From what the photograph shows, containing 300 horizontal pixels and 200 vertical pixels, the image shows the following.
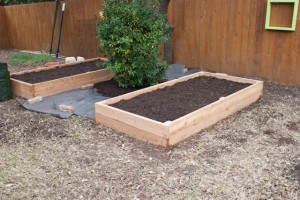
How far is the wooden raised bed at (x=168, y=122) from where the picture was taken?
12.0 ft

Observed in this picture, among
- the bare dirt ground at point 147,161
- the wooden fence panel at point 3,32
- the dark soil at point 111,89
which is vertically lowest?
the bare dirt ground at point 147,161

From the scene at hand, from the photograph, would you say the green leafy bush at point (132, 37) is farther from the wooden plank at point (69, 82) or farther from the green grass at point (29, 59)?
the green grass at point (29, 59)

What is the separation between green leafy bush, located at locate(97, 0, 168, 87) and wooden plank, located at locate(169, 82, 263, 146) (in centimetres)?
168

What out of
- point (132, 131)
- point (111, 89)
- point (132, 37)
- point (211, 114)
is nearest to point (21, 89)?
point (111, 89)

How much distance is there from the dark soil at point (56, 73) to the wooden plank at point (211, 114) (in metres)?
2.98

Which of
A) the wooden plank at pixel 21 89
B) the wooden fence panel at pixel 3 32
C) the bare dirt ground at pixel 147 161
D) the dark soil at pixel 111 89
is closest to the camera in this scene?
the bare dirt ground at pixel 147 161

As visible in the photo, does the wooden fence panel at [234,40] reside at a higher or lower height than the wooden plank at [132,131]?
higher

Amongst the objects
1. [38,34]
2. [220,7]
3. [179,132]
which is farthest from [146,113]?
[38,34]

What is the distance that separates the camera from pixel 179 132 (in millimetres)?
3760

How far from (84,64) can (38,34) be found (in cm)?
503

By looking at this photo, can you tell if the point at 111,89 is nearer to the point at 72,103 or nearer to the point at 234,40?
the point at 72,103

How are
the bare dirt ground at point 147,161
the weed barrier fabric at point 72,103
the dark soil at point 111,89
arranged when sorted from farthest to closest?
the dark soil at point 111,89
the weed barrier fabric at point 72,103
the bare dirt ground at point 147,161

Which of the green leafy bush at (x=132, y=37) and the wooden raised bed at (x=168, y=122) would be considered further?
the green leafy bush at (x=132, y=37)

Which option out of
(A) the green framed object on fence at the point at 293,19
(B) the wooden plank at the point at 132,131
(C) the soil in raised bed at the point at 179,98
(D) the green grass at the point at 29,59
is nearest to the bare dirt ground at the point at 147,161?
(B) the wooden plank at the point at 132,131
